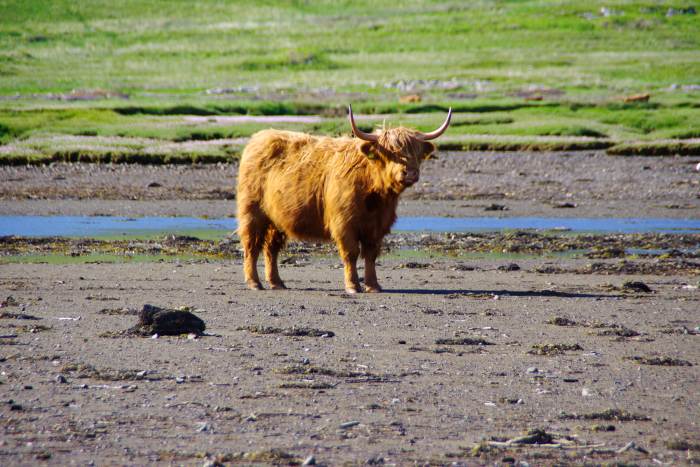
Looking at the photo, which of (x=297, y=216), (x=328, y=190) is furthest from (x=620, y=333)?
(x=297, y=216)

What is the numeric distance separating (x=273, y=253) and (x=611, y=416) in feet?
23.0

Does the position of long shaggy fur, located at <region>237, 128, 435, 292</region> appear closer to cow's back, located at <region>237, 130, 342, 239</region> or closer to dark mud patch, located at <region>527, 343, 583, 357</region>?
cow's back, located at <region>237, 130, 342, 239</region>

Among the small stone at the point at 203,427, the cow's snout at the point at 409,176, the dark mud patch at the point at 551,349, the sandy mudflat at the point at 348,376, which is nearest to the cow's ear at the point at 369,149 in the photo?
the cow's snout at the point at 409,176

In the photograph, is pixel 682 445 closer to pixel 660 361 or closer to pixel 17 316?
pixel 660 361

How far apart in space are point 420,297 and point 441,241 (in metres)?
5.39

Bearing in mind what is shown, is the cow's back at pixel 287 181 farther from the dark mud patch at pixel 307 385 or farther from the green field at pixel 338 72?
the green field at pixel 338 72

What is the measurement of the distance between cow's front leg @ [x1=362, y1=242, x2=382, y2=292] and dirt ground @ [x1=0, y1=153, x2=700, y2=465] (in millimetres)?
280

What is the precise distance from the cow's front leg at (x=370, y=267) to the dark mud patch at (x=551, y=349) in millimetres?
3666

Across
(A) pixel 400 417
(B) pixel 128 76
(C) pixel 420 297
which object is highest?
(A) pixel 400 417

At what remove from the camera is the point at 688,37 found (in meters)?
93.2

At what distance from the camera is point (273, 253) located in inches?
527

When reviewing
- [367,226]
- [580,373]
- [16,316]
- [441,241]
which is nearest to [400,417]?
[580,373]

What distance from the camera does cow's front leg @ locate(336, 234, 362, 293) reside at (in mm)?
12539

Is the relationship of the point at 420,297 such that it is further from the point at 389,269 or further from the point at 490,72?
the point at 490,72
